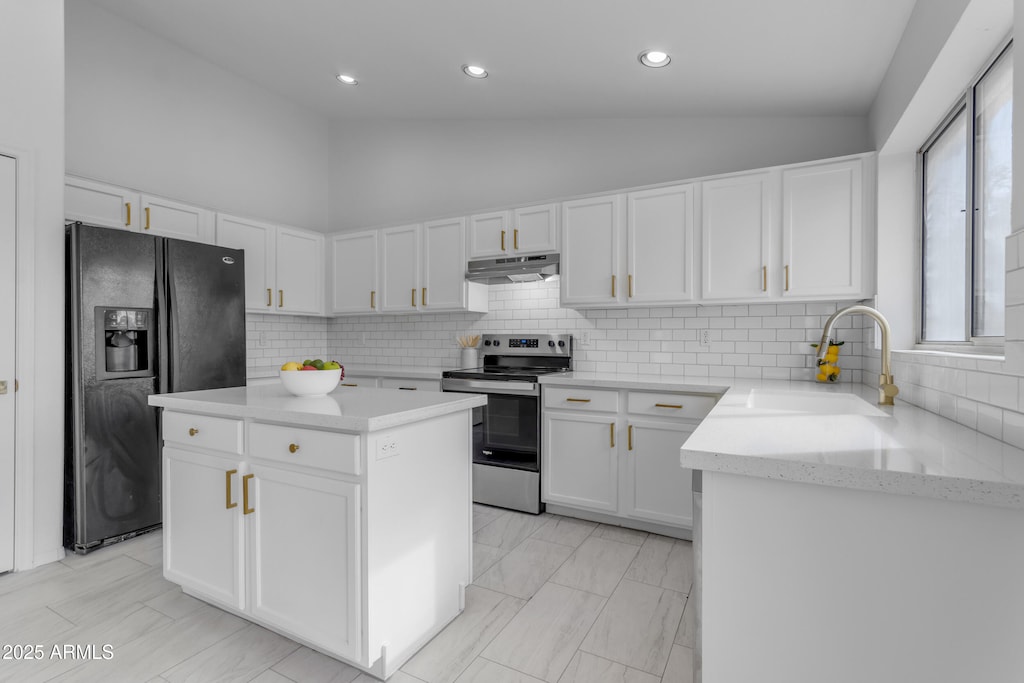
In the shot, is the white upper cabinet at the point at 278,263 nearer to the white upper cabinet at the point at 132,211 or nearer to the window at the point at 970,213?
the white upper cabinet at the point at 132,211

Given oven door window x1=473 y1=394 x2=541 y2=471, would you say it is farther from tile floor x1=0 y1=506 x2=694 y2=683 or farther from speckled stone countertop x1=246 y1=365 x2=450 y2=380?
tile floor x1=0 y1=506 x2=694 y2=683

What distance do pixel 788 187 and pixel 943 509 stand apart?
240 cm

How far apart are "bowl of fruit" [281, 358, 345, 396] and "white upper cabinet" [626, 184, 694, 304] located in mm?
2016

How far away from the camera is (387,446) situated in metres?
1.70

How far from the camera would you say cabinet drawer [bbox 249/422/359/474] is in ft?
5.41

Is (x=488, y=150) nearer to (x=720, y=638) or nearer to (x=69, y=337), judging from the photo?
(x=69, y=337)

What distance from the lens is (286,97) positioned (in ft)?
14.9

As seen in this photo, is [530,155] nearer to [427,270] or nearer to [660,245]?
[427,270]

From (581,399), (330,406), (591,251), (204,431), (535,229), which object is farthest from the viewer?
(535,229)

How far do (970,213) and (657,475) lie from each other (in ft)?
6.19

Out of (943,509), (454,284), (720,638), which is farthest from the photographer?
(454,284)

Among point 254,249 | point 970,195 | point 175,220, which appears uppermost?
point 175,220

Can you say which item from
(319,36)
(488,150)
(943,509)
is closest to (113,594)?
(943,509)

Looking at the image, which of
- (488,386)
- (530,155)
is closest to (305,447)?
(488,386)
